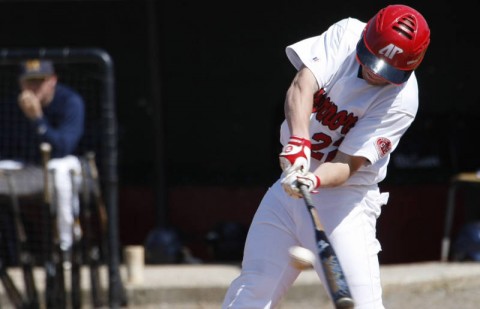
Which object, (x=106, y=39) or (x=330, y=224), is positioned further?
(x=106, y=39)

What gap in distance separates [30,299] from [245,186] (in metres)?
2.44

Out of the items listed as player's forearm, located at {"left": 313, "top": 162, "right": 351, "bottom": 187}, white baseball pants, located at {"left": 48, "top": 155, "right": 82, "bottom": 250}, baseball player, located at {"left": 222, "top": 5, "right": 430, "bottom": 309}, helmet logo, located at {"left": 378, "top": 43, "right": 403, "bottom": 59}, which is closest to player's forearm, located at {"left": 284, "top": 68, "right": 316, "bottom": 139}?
baseball player, located at {"left": 222, "top": 5, "right": 430, "bottom": 309}

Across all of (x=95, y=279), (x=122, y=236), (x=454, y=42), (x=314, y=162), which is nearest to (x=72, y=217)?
(x=95, y=279)

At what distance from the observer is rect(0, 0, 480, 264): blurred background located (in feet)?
29.1

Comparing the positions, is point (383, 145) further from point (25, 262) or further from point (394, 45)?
point (25, 262)

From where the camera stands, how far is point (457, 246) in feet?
25.8

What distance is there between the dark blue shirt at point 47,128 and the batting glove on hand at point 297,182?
313 centimetres

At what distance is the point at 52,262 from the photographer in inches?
274

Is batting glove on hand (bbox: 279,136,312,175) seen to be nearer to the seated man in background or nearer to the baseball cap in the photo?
the seated man in background

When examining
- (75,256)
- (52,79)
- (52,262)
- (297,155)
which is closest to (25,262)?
(52,262)

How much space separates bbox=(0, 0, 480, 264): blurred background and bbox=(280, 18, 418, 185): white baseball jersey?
4245mm

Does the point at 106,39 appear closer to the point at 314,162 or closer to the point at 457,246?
the point at 457,246

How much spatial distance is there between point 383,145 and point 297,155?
1.41 ft

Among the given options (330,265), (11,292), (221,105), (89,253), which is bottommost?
(11,292)
